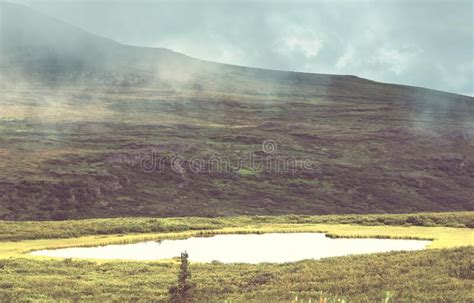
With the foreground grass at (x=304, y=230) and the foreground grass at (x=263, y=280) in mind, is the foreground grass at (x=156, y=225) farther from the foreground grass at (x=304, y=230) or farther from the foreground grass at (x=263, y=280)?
the foreground grass at (x=263, y=280)

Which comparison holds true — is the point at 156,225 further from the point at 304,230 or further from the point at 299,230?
the point at 304,230

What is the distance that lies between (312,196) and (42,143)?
59372 millimetres

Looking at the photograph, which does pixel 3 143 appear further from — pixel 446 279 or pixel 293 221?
pixel 446 279

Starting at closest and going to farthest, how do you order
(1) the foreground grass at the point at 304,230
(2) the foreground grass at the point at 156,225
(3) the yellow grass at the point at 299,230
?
(3) the yellow grass at the point at 299,230, (1) the foreground grass at the point at 304,230, (2) the foreground grass at the point at 156,225

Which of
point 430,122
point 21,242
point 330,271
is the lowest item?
point 21,242

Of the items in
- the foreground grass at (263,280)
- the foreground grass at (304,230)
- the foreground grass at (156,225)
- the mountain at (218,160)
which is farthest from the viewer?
the mountain at (218,160)

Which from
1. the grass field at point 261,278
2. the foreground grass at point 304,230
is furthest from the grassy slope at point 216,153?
the grass field at point 261,278

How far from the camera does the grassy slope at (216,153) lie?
97750mm

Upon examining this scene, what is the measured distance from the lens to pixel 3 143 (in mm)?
125250

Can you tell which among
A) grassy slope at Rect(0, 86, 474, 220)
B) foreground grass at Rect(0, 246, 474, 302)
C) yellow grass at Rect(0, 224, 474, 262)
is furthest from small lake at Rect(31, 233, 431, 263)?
grassy slope at Rect(0, 86, 474, 220)

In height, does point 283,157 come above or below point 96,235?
above

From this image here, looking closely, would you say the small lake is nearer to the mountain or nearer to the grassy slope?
Answer: the grassy slope

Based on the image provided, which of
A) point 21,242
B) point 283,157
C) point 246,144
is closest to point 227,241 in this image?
point 21,242

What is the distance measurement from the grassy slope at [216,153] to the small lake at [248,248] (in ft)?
132
